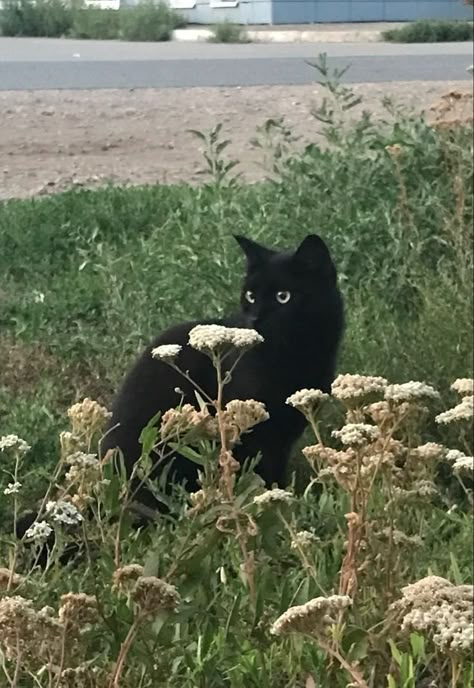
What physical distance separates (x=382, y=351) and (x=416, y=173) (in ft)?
2.13

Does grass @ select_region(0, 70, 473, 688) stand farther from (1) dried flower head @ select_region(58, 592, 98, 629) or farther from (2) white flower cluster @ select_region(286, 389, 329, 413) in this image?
(2) white flower cluster @ select_region(286, 389, 329, 413)

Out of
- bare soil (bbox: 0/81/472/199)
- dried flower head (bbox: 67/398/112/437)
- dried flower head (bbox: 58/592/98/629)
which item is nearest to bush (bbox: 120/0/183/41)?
bare soil (bbox: 0/81/472/199)

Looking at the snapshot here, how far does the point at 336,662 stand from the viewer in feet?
3.72

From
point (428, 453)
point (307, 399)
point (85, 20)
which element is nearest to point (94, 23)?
point (85, 20)

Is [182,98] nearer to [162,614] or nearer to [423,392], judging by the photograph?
[423,392]

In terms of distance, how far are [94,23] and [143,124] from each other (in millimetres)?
541

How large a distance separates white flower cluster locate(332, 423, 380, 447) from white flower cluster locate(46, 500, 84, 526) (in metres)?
0.29

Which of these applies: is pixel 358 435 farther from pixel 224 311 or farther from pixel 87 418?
pixel 224 311

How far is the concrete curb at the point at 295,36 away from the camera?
5.18 ft

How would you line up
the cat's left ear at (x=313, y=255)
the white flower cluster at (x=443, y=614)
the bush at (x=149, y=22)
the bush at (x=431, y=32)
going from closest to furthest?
the white flower cluster at (x=443, y=614) < the bush at (x=149, y=22) < the bush at (x=431, y=32) < the cat's left ear at (x=313, y=255)

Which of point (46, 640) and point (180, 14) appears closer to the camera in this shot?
point (46, 640)

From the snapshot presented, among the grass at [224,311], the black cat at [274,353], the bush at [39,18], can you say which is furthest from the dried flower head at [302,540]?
the bush at [39,18]

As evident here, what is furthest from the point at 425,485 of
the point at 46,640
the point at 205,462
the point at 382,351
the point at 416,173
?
the point at 416,173

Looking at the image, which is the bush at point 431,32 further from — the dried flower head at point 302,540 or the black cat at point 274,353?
the dried flower head at point 302,540
